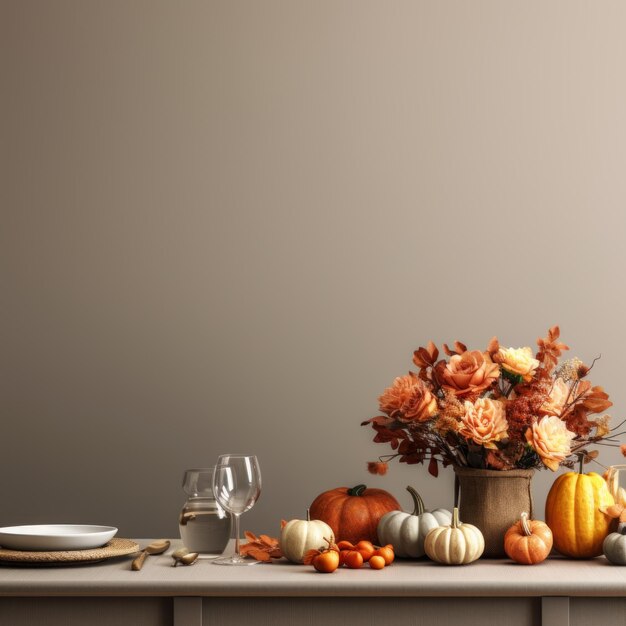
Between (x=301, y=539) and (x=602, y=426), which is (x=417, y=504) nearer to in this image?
(x=301, y=539)

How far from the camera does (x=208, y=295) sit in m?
2.29

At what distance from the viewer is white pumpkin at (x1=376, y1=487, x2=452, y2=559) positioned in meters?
1.41

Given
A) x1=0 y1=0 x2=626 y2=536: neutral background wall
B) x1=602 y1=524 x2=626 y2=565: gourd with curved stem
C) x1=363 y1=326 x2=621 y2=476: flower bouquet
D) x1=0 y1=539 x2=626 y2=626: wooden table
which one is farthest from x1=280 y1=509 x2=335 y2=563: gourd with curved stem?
x1=0 y1=0 x2=626 y2=536: neutral background wall

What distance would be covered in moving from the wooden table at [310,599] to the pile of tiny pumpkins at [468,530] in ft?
0.28

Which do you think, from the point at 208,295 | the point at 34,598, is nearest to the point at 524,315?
the point at 208,295

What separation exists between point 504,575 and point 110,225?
57.3 inches

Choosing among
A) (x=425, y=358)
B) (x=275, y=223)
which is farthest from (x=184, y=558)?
(x=275, y=223)

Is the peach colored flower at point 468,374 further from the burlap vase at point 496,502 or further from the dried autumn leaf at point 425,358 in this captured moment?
the burlap vase at point 496,502

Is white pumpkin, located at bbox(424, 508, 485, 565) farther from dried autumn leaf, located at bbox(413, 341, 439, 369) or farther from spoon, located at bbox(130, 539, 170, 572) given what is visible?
spoon, located at bbox(130, 539, 170, 572)

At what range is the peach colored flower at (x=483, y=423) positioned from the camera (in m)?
1.39

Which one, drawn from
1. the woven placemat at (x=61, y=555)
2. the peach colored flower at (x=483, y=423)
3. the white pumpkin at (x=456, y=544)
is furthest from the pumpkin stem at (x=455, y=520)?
the woven placemat at (x=61, y=555)

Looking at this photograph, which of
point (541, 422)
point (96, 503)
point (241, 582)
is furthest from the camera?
point (96, 503)

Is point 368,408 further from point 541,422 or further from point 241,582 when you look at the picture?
point 241,582

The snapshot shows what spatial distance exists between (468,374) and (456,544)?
0.28 m
